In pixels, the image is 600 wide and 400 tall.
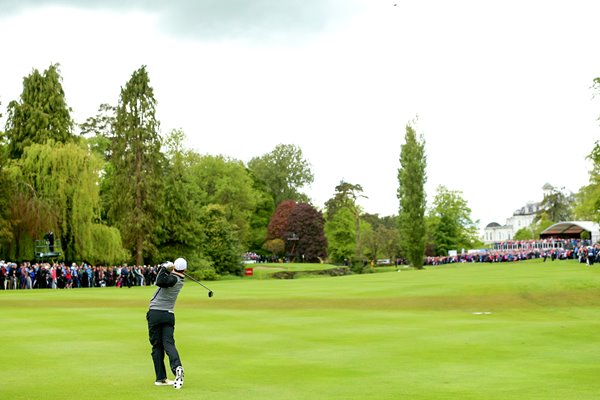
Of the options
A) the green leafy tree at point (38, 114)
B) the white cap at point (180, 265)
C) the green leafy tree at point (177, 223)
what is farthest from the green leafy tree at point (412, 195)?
the white cap at point (180, 265)

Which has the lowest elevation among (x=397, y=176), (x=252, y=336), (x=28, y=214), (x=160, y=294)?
(x=252, y=336)

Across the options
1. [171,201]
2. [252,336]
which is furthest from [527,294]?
[171,201]

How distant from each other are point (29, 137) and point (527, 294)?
51.2 meters

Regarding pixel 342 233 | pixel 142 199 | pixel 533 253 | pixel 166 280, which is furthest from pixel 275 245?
pixel 166 280

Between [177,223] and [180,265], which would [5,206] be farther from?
[180,265]

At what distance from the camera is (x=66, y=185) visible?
6091cm

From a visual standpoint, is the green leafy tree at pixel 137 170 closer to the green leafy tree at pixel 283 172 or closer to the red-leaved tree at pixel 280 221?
the red-leaved tree at pixel 280 221

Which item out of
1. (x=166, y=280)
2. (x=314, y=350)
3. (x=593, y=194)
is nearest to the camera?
(x=166, y=280)

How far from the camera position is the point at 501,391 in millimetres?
13172

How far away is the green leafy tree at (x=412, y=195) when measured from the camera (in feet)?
305

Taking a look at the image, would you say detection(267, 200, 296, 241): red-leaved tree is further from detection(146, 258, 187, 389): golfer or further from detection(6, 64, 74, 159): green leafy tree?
detection(146, 258, 187, 389): golfer

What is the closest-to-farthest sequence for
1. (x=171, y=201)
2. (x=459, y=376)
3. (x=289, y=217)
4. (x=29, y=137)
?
(x=459, y=376) < (x=29, y=137) < (x=171, y=201) < (x=289, y=217)

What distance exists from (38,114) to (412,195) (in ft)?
152

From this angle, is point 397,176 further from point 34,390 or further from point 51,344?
point 34,390
